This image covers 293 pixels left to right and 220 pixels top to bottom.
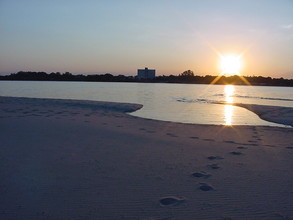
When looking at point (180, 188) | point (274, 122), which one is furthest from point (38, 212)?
point (274, 122)

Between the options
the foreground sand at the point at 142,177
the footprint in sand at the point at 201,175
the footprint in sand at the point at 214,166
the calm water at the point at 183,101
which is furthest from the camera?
the calm water at the point at 183,101

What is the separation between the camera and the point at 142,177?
5078 millimetres

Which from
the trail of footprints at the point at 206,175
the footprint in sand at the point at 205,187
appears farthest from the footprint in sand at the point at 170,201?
the footprint in sand at the point at 205,187

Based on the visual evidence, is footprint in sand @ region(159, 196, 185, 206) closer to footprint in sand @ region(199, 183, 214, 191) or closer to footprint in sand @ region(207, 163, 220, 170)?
footprint in sand @ region(199, 183, 214, 191)

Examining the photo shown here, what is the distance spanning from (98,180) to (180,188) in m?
1.42

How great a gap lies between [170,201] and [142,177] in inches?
42.0

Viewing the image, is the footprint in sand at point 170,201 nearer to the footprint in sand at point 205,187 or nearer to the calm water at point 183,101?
the footprint in sand at point 205,187

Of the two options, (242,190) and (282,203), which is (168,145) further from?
(282,203)

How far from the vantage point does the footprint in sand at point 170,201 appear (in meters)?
4.04

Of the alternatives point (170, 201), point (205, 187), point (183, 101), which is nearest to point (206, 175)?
point (205, 187)

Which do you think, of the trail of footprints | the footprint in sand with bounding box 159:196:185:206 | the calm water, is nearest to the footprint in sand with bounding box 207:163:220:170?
the trail of footprints

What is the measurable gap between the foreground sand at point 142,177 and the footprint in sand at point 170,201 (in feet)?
0.05

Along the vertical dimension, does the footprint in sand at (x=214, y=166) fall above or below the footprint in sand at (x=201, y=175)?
above

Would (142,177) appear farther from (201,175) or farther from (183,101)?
(183,101)
